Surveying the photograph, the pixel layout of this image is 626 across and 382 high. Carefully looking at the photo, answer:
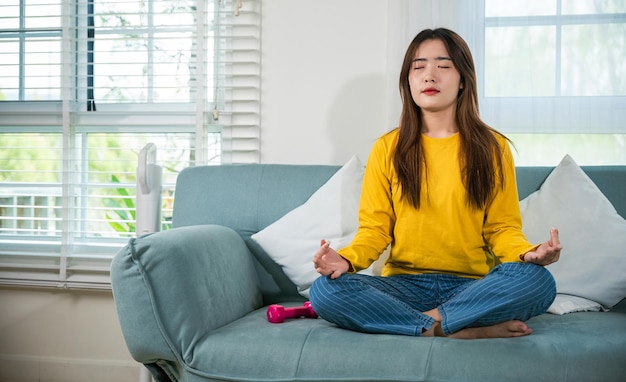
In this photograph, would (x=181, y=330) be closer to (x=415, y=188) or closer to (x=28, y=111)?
(x=415, y=188)

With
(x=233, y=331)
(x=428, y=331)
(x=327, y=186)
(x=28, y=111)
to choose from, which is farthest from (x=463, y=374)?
(x=28, y=111)

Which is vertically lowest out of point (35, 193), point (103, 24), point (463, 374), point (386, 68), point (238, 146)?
point (463, 374)

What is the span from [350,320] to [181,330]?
0.40 m

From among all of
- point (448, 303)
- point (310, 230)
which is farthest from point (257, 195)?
point (448, 303)

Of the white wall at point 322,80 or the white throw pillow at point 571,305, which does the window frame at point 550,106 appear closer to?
the white wall at point 322,80

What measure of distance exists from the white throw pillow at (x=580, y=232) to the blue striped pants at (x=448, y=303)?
356mm

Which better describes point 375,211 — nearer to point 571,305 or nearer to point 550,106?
point 571,305

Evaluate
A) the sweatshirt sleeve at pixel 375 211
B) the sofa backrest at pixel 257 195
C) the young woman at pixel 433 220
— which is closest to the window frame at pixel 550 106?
the sofa backrest at pixel 257 195

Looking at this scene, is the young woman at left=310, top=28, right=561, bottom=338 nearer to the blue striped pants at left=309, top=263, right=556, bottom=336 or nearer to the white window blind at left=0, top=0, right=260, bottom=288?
the blue striped pants at left=309, top=263, right=556, bottom=336

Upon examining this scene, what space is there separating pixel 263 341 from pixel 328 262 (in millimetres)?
250

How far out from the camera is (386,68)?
8.95 ft

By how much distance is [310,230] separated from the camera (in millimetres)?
2246

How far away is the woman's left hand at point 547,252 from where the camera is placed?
5.28 feet

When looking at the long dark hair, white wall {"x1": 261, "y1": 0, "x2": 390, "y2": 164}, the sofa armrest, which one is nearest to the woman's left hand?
the long dark hair
